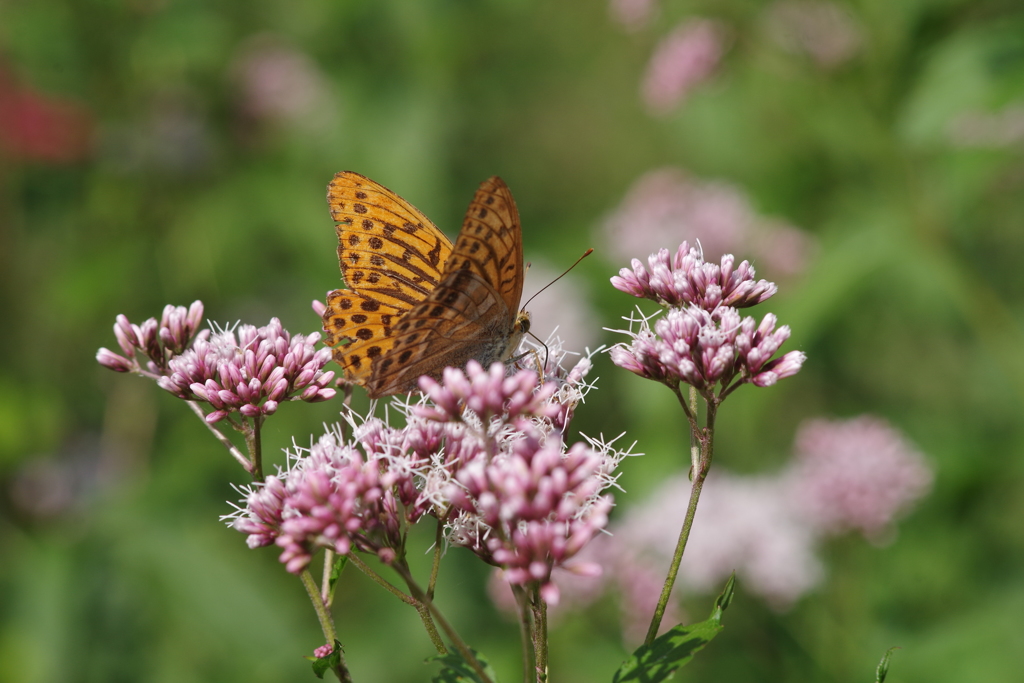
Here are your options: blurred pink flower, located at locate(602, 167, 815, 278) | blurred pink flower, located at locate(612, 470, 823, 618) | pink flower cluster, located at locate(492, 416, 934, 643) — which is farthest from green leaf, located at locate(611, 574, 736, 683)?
blurred pink flower, located at locate(602, 167, 815, 278)

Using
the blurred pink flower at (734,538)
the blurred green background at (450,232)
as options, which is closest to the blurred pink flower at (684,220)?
the blurred green background at (450,232)

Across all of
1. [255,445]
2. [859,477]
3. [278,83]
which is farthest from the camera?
[278,83]

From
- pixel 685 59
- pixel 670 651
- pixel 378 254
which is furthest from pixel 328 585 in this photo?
pixel 685 59

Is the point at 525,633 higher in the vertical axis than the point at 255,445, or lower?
lower

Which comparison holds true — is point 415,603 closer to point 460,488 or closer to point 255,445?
point 460,488

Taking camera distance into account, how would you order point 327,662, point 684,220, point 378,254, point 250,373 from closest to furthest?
point 327,662 < point 250,373 < point 378,254 < point 684,220

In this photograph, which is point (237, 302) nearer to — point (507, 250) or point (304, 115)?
point (304, 115)

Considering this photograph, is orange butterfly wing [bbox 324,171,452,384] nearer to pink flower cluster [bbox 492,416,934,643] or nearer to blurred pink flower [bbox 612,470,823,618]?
pink flower cluster [bbox 492,416,934,643]
